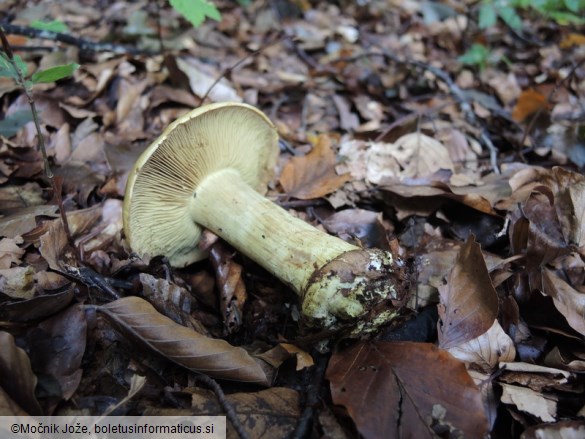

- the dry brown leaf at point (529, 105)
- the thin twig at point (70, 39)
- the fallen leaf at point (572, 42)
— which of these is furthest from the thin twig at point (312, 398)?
the fallen leaf at point (572, 42)

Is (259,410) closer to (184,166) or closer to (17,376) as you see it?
(17,376)

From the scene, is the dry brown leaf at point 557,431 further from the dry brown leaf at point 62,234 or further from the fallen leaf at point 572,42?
the fallen leaf at point 572,42

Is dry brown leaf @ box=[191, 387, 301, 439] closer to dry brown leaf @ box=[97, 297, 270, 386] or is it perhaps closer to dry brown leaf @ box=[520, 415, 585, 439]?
dry brown leaf @ box=[97, 297, 270, 386]

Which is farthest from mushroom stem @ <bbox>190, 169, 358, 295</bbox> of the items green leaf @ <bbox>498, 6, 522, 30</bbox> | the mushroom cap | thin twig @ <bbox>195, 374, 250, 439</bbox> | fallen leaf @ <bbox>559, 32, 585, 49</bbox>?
fallen leaf @ <bbox>559, 32, 585, 49</bbox>

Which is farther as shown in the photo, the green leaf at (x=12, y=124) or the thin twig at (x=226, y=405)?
the green leaf at (x=12, y=124)

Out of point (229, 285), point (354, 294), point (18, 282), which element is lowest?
point (229, 285)

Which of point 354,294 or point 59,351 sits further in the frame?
point 354,294

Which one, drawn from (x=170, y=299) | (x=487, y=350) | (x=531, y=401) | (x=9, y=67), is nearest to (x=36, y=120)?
(x=9, y=67)
